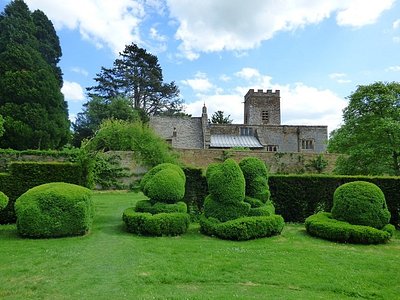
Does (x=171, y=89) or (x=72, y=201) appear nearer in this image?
(x=72, y=201)

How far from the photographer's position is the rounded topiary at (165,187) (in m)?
11.1

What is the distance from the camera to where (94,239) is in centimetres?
982

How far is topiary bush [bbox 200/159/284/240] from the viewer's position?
10.4m

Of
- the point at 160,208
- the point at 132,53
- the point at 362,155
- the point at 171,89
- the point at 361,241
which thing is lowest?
the point at 361,241

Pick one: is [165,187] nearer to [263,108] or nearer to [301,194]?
[301,194]

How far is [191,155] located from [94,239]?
17.9 m

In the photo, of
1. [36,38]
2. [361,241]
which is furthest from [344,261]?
[36,38]

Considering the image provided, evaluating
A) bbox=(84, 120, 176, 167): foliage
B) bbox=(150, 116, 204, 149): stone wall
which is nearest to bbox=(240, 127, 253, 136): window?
bbox=(150, 116, 204, 149): stone wall

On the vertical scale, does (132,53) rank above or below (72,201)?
above

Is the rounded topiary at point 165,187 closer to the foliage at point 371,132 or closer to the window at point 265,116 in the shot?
the foliage at point 371,132

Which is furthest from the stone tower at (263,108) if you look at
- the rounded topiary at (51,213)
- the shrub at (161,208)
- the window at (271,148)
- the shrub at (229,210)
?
the rounded topiary at (51,213)

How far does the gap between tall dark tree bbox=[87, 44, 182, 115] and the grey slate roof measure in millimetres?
11425

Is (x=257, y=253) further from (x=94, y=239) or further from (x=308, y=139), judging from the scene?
(x=308, y=139)

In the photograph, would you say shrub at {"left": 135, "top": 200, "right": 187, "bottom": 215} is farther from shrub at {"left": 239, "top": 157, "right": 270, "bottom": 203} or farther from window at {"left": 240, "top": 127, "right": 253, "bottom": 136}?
window at {"left": 240, "top": 127, "right": 253, "bottom": 136}
